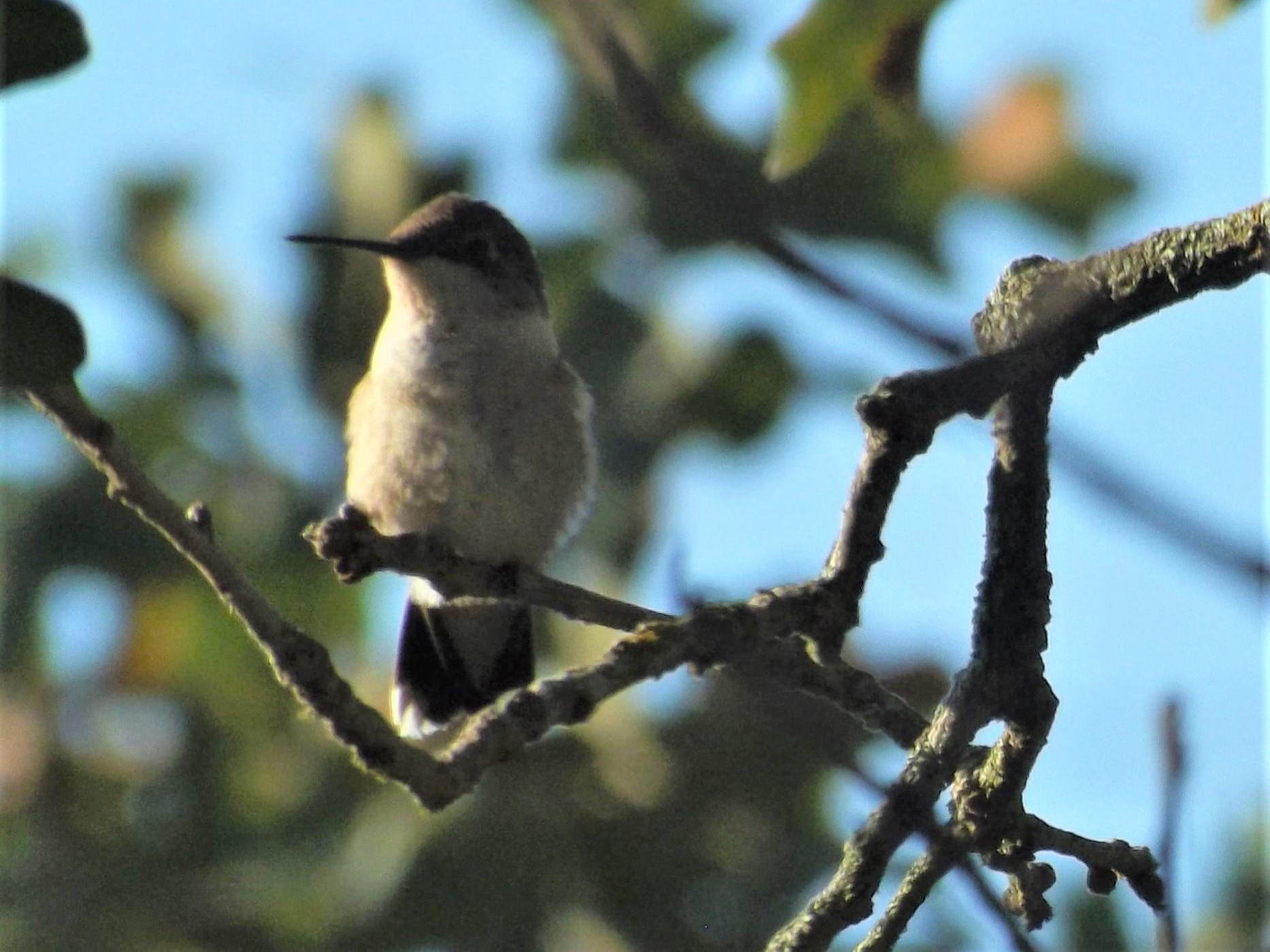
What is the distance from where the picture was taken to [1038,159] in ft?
25.3

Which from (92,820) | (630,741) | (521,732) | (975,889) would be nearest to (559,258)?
(630,741)

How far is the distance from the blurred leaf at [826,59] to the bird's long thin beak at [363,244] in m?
3.05

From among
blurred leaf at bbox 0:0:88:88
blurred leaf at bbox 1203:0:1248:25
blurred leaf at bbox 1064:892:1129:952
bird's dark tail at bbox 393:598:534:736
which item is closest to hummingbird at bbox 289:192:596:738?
bird's dark tail at bbox 393:598:534:736

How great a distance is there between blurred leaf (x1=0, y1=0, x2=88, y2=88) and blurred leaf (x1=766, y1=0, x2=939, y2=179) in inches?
35.4

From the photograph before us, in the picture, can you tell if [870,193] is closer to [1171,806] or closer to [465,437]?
[465,437]

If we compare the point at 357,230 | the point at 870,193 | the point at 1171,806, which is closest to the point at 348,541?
the point at 1171,806

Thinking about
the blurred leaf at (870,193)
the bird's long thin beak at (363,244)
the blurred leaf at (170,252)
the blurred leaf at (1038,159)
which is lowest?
the bird's long thin beak at (363,244)

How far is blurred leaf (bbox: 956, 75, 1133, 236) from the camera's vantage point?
7.64m

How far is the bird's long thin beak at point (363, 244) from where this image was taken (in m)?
5.34

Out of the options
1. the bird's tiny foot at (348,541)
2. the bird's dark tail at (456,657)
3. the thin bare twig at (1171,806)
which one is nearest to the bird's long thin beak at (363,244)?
the bird's dark tail at (456,657)

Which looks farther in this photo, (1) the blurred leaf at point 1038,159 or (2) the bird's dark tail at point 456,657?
(1) the blurred leaf at point 1038,159

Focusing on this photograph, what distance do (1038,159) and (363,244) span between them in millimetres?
3431

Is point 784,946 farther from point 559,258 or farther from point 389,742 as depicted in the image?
point 559,258

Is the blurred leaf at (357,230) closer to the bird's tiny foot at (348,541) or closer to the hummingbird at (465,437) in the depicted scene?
the hummingbird at (465,437)
